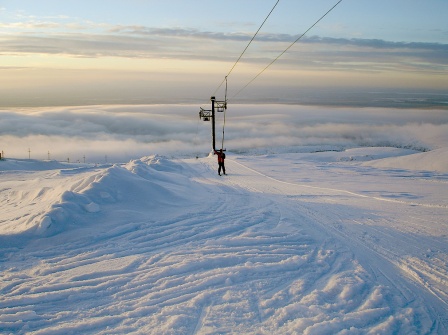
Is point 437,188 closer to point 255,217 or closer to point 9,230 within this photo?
point 255,217

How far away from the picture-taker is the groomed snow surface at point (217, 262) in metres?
4.69

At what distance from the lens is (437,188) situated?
508 inches

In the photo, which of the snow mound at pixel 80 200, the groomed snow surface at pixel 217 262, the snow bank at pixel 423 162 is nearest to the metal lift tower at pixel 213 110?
the snow bank at pixel 423 162

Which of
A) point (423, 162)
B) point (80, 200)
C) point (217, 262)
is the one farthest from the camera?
point (423, 162)

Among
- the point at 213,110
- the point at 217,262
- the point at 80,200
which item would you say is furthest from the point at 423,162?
the point at 80,200

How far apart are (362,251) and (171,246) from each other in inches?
163

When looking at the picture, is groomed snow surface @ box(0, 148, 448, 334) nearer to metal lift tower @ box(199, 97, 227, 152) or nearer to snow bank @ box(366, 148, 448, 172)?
snow bank @ box(366, 148, 448, 172)

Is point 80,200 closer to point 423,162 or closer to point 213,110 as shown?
point 213,110

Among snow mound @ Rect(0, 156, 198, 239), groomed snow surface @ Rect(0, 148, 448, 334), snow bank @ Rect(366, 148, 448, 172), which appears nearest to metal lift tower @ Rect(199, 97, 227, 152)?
snow bank @ Rect(366, 148, 448, 172)

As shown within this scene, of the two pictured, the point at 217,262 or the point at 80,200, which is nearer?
the point at 217,262

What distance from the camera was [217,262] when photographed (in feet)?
20.6

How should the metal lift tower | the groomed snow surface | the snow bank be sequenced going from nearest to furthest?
the groomed snow surface, the snow bank, the metal lift tower

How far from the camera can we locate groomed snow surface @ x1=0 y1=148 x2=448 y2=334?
4.69m

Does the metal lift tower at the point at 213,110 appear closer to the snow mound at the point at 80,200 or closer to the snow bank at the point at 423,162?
the snow bank at the point at 423,162
